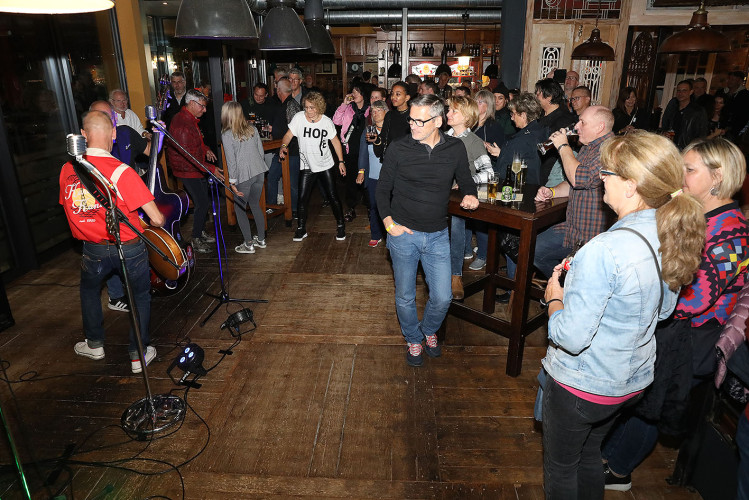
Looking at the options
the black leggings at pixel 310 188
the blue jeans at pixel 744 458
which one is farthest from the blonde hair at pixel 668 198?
the black leggings at pixel 310 188

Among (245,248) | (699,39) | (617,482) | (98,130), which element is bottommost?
(617,482)

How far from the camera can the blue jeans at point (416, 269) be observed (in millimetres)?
3123

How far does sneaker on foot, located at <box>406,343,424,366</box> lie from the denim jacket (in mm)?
1697

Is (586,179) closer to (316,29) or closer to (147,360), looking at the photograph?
(147,360)

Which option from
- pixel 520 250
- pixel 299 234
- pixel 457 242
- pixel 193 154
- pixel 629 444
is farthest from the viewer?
pixel 299 234

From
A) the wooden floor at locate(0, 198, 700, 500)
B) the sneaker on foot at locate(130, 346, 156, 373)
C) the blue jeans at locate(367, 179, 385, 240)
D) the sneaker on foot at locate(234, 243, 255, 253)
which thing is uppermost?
the blue jeans at locate(367, 179, 385, 240)

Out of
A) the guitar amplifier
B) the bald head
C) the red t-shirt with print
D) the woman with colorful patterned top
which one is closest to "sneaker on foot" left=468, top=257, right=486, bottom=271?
the woman with colorful patterned top

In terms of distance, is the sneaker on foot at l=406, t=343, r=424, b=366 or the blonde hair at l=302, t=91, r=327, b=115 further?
the blonde hair at l=302, t=91, r=327, b=115

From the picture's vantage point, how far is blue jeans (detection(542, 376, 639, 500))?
176 cm

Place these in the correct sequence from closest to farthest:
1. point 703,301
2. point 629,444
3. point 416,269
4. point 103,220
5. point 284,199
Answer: point 703,301
point 629,444
point 103,220
point 416,269
point 284,199

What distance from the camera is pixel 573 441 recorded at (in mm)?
1803

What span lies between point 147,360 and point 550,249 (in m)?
2.94

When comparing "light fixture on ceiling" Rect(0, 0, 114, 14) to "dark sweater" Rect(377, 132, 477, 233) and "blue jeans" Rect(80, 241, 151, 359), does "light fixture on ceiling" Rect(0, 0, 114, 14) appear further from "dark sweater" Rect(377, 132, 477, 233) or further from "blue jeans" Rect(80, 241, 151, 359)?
"dark sweater" Rect(377, 132, 477, 233)

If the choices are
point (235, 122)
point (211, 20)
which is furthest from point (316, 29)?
point (211, 20)
